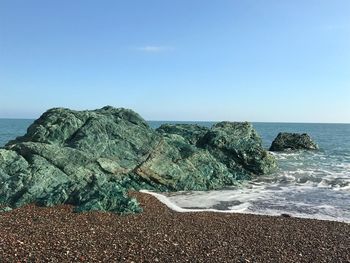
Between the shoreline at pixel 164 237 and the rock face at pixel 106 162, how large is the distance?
1231 mm

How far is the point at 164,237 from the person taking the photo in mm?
11578

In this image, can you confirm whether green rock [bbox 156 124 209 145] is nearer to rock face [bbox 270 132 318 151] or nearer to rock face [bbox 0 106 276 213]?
rock face [bbox 0 106 276 213]

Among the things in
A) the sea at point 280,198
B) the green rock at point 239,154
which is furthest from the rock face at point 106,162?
the sea at point 280,198

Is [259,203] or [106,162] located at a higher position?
[106,162]

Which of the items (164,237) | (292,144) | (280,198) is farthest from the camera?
(292,144)

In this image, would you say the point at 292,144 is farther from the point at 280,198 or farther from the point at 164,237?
the point at 164,237

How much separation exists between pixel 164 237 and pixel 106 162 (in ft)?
35.9

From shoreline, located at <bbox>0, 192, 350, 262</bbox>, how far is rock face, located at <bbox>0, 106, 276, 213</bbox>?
4.04 ft

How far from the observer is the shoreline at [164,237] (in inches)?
387

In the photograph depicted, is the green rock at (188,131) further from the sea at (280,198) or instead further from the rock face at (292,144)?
the rock face at (292,144)

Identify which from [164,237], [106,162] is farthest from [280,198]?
[164,237]

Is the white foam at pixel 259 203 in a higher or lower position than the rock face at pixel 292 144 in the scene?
lower

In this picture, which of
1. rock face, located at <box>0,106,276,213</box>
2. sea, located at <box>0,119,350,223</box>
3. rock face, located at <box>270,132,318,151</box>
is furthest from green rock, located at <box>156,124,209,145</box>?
rock face, located at <box>270,132,318,151</box>

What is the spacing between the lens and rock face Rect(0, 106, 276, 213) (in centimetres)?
1614
